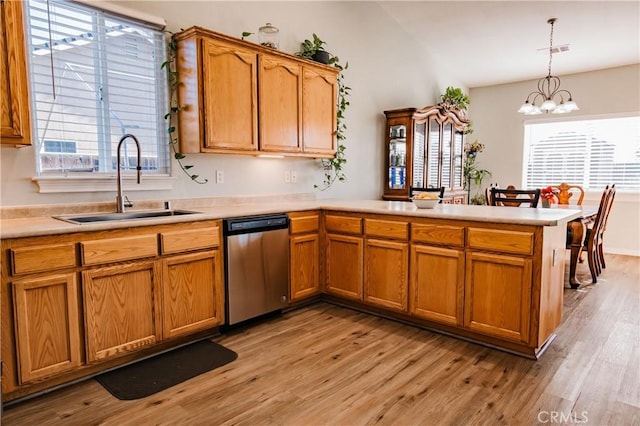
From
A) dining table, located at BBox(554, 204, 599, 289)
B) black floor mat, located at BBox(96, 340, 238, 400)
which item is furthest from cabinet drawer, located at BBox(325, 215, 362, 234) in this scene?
dining table, located at BBox(554, 204, 599, 289)

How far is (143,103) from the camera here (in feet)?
9.75

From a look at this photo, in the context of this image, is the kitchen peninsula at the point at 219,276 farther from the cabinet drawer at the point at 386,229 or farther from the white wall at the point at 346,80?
the white wall at the point at 346,80

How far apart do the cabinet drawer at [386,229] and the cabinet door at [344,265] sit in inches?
5.6

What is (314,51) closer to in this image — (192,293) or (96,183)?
(96,183)

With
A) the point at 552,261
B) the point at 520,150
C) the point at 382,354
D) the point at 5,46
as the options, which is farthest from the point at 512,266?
the point at 520,150

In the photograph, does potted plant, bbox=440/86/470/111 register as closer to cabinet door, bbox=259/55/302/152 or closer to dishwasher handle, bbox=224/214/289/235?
cabinet door, bbox=259/55/302/152

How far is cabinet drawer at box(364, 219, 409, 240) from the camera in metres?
3.00

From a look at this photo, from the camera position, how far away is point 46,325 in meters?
2.04

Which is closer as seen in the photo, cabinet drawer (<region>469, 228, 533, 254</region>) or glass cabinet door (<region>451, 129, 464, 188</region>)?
cabinet drawer (<region>469, 228, 533, 254</region>)

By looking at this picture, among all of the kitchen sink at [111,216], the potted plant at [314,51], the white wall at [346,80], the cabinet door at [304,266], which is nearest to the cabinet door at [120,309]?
the kitchen sink at [111,216]
